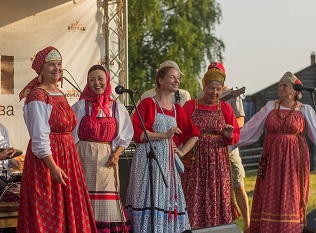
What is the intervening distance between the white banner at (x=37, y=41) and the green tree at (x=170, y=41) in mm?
10684

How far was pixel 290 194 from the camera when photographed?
7.83 meters

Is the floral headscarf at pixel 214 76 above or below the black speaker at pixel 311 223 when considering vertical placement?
above

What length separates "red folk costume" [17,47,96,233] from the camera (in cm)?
583

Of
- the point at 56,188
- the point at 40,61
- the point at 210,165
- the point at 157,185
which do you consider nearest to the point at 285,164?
the point at 210,165

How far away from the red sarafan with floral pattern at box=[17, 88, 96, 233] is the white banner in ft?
11.8

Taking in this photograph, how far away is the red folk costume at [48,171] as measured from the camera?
19.1ft

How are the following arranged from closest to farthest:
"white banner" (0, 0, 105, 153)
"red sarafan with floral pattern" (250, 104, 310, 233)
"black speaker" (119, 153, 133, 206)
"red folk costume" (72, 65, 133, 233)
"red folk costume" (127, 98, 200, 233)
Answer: "red folk costume" (72, 65, 133, 233) < "red folk costume" (127, 98, 200, 233) < "red sarafan with floral pattern" (250, 104, 310, 233) < "black speaker" (119, 153, 133, 206) < "white banner" (0, 0, 105, 153)

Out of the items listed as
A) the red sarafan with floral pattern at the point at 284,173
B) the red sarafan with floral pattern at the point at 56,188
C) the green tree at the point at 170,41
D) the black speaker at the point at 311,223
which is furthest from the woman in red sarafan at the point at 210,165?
the green tree at the point at 170,41

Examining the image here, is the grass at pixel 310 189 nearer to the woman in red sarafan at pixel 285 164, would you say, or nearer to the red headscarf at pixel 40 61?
the woman in red sarafan at pixel 285 164

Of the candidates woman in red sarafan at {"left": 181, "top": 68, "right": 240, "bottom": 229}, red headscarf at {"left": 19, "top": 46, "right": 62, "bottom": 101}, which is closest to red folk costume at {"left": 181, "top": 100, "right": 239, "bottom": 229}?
woman in red sarafan at {"left": 181, "top": 68, "right": 240, "bottom": 229}

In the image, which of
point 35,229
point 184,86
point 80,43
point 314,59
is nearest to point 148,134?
point 35,229

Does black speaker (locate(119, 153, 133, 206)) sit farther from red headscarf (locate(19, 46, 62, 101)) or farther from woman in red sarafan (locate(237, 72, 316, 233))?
red headscarf (locate(19, 46, 62, 101))

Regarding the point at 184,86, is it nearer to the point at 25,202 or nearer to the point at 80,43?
the point at 80,43

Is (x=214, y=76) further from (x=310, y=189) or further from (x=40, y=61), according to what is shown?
(x=310, y=189)
